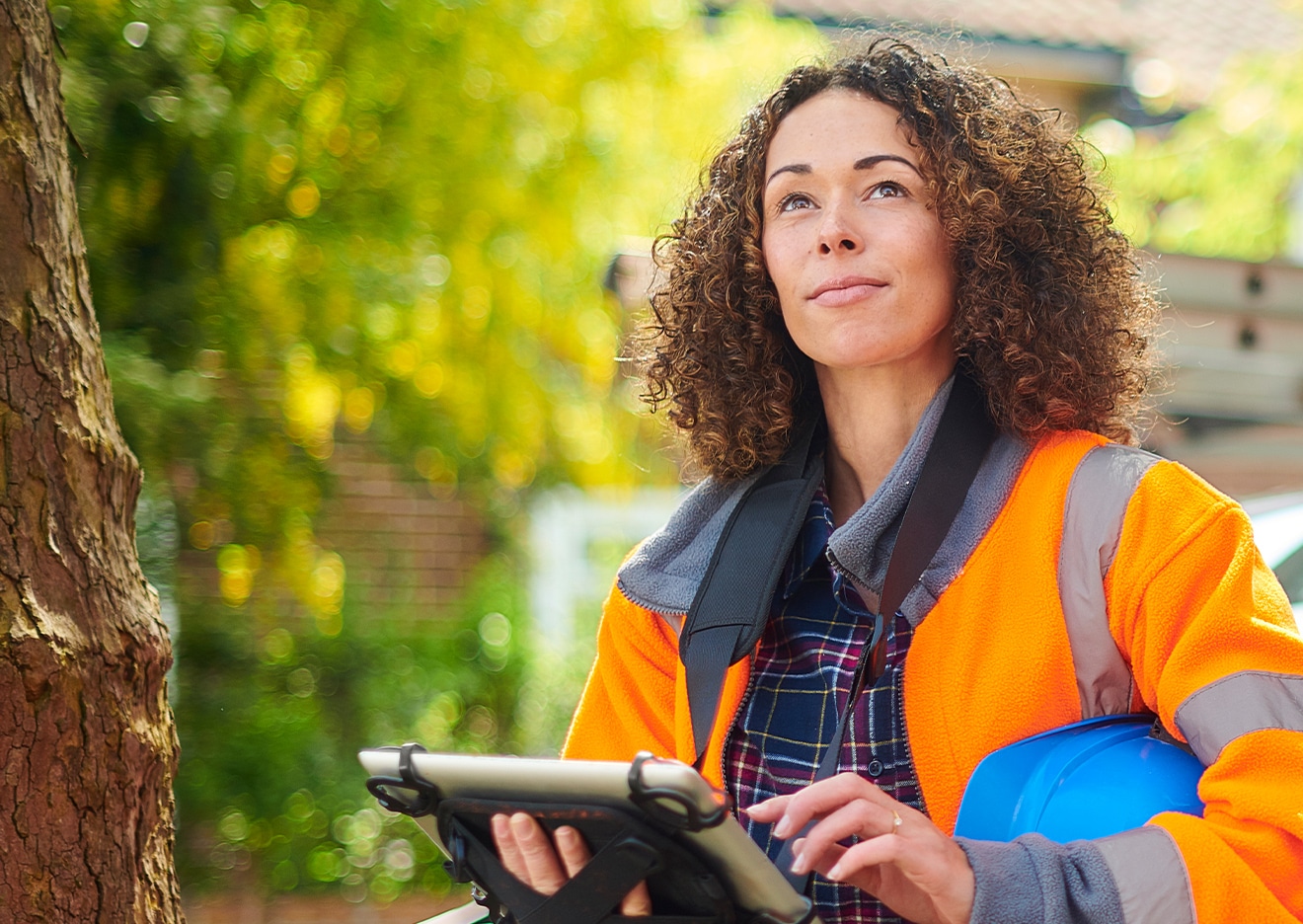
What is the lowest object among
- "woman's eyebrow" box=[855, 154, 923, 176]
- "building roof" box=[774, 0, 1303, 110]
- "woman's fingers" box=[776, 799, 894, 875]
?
"woman's fingers" box=[776, 799, 894, 875]

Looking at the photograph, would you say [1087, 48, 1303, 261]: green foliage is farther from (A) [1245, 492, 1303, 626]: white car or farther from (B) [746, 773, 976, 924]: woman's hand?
(B) [746, 773, 976, 924]: woman's hand

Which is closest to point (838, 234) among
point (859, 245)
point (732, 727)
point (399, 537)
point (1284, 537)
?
point (859, 245)

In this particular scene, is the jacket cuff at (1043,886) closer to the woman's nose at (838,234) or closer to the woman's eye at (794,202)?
the woman's nose at (838,234)

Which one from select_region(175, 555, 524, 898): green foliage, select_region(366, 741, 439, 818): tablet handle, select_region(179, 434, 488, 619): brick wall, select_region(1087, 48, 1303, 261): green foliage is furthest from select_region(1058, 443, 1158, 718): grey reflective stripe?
select_region(1087, 48, 1303, 261): green foliage

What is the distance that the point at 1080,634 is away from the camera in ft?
6.01

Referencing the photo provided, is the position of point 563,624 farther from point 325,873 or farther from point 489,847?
point 489,847

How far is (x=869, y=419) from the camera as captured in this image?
2.28 meters

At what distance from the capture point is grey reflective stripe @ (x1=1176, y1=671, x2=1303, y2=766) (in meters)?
1.60

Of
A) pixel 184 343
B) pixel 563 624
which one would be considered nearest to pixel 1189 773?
pixel 184 343

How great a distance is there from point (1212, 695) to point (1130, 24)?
36.1 feet

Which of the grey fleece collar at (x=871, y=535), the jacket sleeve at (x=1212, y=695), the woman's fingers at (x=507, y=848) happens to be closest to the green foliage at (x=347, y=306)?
the grey fleece collar at (x=871, y=535)

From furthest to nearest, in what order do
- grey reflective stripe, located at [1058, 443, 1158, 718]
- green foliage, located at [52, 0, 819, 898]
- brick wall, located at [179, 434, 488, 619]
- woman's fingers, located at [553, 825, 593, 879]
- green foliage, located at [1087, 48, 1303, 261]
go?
green foliage, located at [1087, 48, 1303, 261], brick wall, located at [179, 434, 488, 619], green foliage, located at [52, 0, 819, 898], grey reflective stripe, located at [1058, 443, 1158, 718], woman's fingers, located at [553, 825, 593, 879]

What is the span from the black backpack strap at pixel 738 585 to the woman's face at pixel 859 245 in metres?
0.24

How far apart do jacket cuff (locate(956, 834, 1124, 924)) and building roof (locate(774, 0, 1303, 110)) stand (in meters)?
8.00
